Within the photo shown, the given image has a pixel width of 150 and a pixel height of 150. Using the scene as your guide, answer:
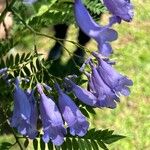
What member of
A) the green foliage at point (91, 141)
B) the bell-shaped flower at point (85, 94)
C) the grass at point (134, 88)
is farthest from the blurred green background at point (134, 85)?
the bell-shaped flower at point (85, 94)

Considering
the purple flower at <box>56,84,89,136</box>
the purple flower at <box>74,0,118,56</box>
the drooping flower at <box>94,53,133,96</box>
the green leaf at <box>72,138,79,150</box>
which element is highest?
the purple flower at <box>74,0,118,56</box>

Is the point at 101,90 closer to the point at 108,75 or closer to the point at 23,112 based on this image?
the point at 108,75

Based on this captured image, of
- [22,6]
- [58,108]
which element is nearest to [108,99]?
[58,108]

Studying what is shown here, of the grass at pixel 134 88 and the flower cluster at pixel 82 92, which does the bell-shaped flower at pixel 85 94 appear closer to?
the flower cluster at pixel 82 92

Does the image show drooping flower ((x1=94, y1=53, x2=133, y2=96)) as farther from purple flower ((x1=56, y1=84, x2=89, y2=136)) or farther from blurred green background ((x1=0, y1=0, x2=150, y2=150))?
blurred green background ((x1=0, y1=0, x2=150, y2=150))

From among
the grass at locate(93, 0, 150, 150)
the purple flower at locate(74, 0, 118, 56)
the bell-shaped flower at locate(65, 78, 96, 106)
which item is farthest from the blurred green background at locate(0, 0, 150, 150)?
the purple flower at locate(74, 0, 118, 56)

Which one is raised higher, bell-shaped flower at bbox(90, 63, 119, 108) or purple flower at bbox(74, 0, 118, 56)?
purple flower at bbox(74, 0, 118, 56)
